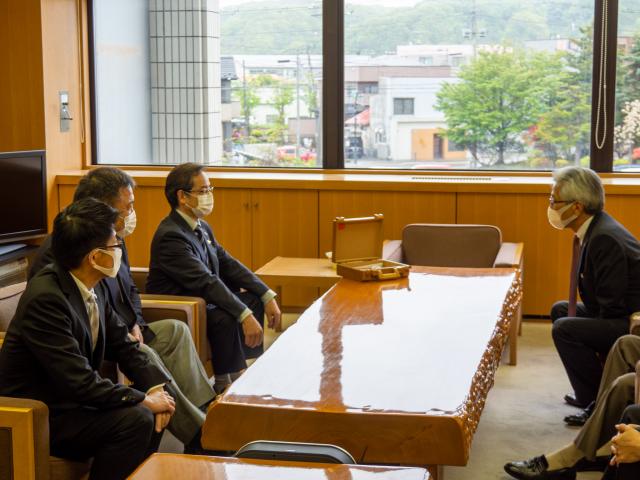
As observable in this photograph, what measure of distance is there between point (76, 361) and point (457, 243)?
335 centimetres

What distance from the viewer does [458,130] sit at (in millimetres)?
7371

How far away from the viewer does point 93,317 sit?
351cm

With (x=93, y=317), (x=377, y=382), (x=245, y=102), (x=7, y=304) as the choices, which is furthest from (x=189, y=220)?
(x=245, y=102)

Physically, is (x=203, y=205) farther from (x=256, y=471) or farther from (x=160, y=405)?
(x=256, y=471)

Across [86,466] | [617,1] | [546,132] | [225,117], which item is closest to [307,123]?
[225,117]

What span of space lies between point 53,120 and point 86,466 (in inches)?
177

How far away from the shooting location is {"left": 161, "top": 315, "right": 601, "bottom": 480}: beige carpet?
422cm

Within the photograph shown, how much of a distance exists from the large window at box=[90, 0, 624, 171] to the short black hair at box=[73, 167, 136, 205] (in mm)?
3369

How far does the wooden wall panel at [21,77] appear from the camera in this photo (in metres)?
7.16

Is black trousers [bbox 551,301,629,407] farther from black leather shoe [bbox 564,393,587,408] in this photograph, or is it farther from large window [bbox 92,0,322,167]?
large window [bbox 92,0,322,167]

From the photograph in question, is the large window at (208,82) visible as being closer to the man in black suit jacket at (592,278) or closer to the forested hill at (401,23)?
the forested hill at (401,23)

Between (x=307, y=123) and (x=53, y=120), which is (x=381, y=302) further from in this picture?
(x=53, y=120)

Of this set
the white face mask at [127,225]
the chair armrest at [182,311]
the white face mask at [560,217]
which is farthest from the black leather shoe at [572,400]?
the white face mask at [127,225]

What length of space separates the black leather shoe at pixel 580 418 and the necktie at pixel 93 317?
235 cm
